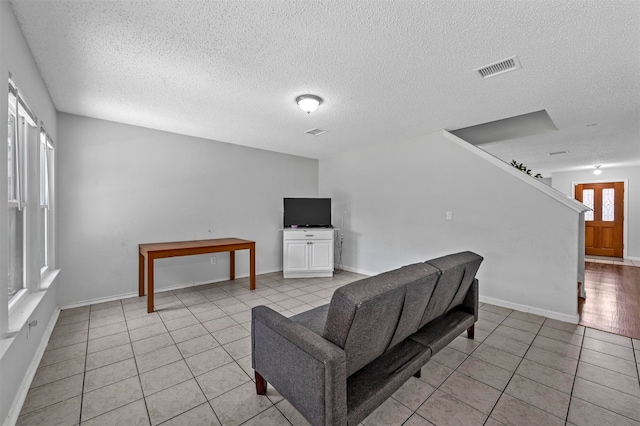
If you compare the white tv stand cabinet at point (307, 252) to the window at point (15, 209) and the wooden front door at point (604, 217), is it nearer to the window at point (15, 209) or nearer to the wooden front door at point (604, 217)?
the window at point (15, 209)

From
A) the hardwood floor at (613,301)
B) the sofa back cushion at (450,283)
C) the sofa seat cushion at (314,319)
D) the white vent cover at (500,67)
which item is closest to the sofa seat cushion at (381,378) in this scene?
the sofa back cushion at (450,283)

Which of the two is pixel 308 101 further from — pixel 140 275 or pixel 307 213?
pixel 140 275

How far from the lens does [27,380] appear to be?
6.46ft

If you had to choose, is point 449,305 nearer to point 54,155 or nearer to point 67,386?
point 67,386

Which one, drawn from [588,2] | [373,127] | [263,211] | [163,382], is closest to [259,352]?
[163,382]

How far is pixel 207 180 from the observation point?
15.2 feet

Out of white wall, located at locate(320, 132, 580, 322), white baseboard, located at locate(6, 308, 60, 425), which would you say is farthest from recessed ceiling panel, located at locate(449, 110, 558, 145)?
white baseboard, located at locate(6, 308, 60, 425)

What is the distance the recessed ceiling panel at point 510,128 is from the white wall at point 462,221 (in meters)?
0.78

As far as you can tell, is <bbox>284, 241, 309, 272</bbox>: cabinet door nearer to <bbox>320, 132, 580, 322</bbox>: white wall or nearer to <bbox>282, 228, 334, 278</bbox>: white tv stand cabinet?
<bbox>282, 228, 334, 278</bbox>: white tv stand cabinet

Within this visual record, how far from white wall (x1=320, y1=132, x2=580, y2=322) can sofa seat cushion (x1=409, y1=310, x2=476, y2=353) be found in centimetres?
149

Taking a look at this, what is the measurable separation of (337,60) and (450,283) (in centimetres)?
196

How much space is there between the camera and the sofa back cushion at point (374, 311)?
139cm

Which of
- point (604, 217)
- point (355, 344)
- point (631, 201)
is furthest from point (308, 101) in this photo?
point (604, 217)

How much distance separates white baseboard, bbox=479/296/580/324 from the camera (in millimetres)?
3178
